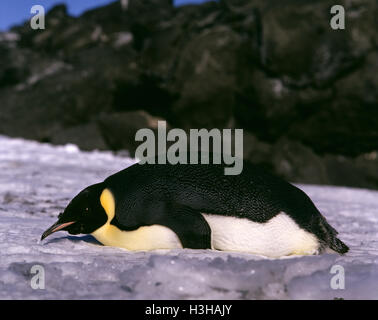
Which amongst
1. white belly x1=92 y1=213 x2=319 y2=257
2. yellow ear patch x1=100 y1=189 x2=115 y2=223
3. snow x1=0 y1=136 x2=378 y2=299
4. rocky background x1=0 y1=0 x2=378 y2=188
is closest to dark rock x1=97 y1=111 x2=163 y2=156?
rocky background x1=0 y1=0 x2=378 y2=188

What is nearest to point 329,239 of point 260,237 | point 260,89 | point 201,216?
point 260,237

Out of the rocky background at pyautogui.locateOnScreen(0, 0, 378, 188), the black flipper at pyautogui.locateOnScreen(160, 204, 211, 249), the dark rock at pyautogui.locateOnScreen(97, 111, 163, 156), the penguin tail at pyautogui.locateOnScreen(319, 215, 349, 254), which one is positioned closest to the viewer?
the black flipper at pyautogui.locateOnScreen(160, 204, 211, 249)

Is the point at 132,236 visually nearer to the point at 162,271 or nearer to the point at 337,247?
the point at 162,271

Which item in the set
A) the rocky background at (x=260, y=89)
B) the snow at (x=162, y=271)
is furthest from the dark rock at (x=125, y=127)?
the snow at (x=162, y=271)

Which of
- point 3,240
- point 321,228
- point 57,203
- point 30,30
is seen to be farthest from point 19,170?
point 30,30

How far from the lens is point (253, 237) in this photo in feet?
7.61

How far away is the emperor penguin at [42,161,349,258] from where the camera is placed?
227 cm

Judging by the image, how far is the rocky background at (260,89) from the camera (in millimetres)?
8523

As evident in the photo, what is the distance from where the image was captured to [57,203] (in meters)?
4.11

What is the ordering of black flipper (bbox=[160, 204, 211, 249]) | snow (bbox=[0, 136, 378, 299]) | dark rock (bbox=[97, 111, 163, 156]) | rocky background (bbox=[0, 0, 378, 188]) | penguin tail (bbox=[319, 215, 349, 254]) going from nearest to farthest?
snow (bbox=[0, 136, 378, 299])
black flipper (bbox=[160, 204, 211, 249])
penguin tail (bbox=[319, 215, 349, 254])
rocky background (bbox=[0, 0, 378, 188])
dark rock (bbox=[97, 111, 163, 156])

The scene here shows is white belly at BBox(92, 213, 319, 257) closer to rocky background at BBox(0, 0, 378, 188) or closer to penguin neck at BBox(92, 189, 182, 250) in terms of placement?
penguin neck at BBox(92, 189, 182, 250)

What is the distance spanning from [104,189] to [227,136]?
662cm

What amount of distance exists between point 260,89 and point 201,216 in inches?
279
